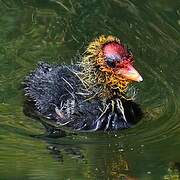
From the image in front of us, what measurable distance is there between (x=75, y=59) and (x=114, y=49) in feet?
4.51

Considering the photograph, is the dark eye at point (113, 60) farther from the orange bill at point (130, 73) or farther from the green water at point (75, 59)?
the green water at point (75, 59)

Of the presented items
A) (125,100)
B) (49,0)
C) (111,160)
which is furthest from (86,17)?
(111,160)

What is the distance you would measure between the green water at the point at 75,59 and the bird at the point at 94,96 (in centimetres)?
11

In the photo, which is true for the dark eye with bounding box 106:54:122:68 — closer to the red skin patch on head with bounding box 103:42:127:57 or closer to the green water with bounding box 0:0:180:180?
the red skin patch on head with bounding box 103:42:127:57

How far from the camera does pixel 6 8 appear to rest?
8477 millimetres

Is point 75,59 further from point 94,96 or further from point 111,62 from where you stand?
point 111,62

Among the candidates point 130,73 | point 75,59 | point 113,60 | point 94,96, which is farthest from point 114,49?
point 75,59

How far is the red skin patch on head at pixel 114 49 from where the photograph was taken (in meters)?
6.16

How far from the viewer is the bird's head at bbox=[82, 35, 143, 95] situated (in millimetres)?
6168

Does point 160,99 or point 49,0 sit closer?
point 160,99

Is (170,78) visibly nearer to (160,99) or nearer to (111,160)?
(160,99)

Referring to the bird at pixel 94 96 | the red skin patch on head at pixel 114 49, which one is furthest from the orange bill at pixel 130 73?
the red skin patch on head at pixel 114 49

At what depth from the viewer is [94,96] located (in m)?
6.43

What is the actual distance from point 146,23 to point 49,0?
3.94 feet
